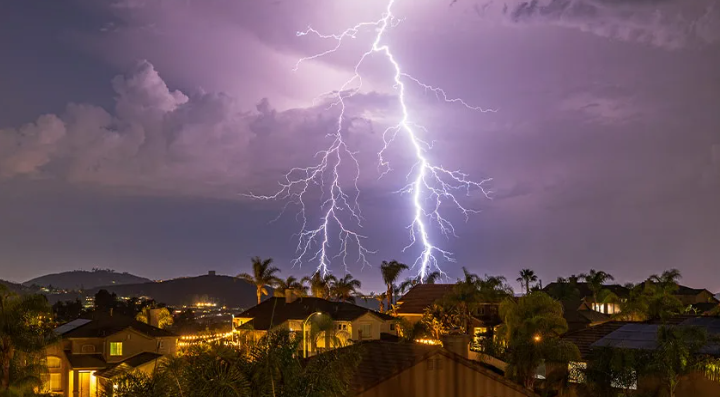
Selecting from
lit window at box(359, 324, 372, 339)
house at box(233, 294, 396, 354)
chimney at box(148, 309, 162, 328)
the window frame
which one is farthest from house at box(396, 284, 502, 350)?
the window frame

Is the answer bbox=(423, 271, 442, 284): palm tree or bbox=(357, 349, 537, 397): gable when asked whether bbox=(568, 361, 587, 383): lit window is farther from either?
bbox=(423, 271, 442, 284): palm tree

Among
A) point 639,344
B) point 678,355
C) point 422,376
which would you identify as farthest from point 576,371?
point 422,376

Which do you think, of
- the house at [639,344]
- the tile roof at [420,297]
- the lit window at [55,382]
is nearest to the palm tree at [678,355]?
the house at [639,344]

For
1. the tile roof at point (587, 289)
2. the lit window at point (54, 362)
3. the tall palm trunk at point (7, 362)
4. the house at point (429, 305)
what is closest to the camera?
the tall palm trunk at point (7, 362)

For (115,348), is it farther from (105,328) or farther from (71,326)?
(71,326)

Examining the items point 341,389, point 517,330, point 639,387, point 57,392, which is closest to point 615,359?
point 639,387

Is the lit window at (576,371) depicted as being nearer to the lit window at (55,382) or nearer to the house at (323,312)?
the house at (323,312)

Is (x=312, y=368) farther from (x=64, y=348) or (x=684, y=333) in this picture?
(x=64, y=348)
